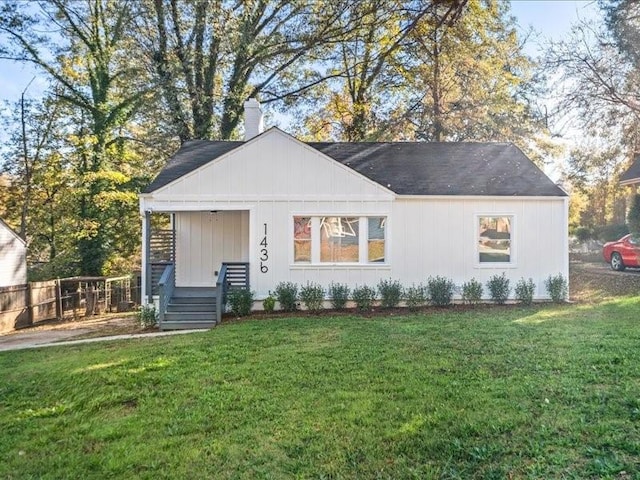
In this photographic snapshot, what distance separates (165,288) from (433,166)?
829cm

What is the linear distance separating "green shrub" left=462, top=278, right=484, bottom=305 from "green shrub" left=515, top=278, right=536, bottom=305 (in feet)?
3.16

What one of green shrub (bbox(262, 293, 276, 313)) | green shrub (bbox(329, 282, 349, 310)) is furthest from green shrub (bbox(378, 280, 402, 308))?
green shrub (bbox(262, 293, 276, 313))

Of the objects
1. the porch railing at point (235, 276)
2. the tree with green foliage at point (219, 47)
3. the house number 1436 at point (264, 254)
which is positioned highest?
the tree with green foliage at point (219, 47)

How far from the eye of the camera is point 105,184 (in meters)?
19.4

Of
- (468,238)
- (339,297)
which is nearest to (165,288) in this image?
(339,297)

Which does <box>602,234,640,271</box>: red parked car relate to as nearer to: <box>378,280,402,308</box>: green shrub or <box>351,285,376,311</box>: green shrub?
<box>378,280,402,308</box>: green shrub

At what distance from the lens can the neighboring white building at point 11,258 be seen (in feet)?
58.6

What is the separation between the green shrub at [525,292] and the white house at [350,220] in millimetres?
383

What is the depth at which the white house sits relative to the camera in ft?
38.0

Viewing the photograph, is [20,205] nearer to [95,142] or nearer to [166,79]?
[95,142]

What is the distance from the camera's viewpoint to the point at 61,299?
15.2 meters

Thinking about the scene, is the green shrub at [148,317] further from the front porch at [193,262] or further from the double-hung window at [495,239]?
the double-hung window at [495,239]

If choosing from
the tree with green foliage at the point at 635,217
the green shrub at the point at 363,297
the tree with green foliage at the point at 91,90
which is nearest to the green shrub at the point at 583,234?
the tree with green foliage at the point at 635,217

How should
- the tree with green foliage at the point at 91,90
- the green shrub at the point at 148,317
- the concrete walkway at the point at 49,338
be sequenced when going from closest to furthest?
the concrete walkway at the point at 49,338
the green shrub at the point at 148,317
the tree with green foliage at the point at 91,90
